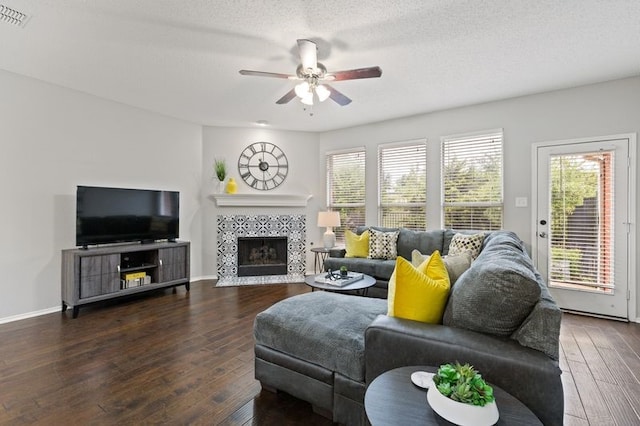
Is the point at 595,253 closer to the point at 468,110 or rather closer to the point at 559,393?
the point at 468,110

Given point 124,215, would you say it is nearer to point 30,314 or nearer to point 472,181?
point 30,314

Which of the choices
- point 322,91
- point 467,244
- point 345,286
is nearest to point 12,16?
point 322,91

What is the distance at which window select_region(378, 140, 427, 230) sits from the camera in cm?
489

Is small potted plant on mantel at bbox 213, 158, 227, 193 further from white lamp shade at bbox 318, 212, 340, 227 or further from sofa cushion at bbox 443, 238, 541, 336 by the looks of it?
sofa cushion at bbox 443, 238, 541, 336

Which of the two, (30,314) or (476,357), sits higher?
(476,357)

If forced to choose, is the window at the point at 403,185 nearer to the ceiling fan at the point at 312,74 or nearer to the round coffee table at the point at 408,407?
Answer: the ceiling fan at the point at 312,74

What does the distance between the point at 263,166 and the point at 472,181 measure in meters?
3.49

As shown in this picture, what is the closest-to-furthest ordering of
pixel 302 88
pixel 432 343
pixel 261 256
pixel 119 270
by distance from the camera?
pixel 432 343 < pixel 302 88 < pixel 119 270 < pixel 261 256

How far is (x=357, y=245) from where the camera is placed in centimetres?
472

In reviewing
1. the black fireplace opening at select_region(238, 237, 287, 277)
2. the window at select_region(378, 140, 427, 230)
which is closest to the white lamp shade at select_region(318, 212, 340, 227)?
the window at select_region(378, 140, 427, 230)

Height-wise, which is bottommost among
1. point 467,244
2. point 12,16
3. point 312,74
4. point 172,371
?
point 172,371

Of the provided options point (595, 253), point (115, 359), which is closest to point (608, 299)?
point (595, 253)

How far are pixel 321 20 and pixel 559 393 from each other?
105 inches

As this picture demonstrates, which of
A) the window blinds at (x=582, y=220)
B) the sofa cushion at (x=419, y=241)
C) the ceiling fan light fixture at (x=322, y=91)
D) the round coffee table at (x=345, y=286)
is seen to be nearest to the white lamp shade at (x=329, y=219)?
the sofa cushion at (x=419, y=241)
